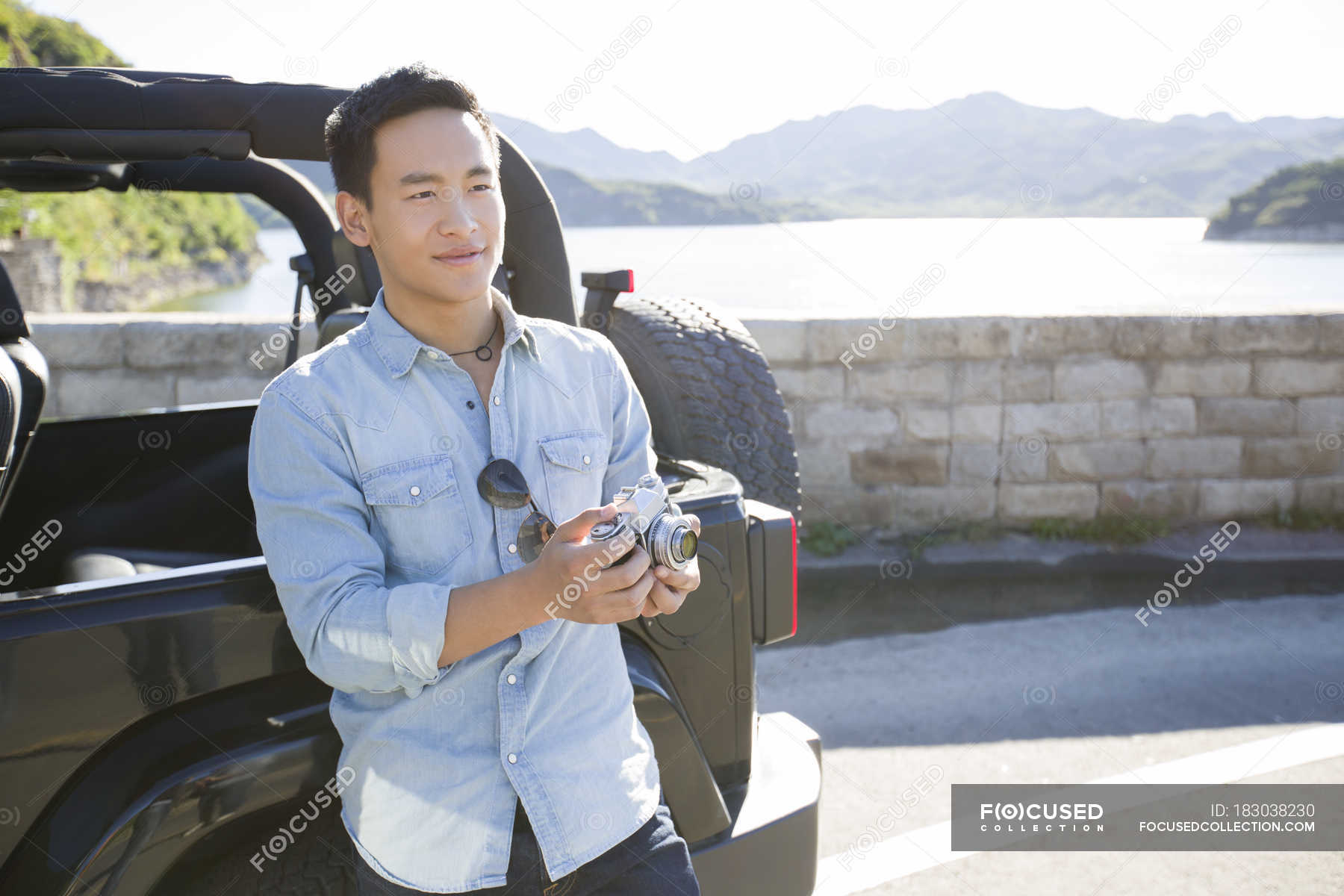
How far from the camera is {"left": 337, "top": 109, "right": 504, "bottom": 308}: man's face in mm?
1416

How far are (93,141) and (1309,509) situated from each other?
6.24 m

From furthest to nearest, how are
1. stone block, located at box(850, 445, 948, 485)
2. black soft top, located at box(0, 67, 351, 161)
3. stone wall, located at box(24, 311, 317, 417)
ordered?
1. stone block, located at box(850, 445, 948, 485)
2. stone wall, located at box(24, 311, 317, 417)
3. black soft top, located at box(0, 67, 351, 161)

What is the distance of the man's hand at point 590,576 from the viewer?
3.87 feet

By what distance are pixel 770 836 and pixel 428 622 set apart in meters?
0.99

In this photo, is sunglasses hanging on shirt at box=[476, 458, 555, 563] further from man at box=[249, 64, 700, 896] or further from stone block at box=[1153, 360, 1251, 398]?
stone block at box=[1153, 360, 1251, 398]

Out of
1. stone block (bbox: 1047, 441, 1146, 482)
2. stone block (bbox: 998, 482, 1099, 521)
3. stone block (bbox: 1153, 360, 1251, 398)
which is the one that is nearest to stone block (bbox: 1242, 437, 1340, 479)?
stone block (bbox: 1153, 360, 1251, 398)

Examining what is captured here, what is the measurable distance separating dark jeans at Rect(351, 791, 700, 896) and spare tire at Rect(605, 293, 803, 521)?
1.37 meters

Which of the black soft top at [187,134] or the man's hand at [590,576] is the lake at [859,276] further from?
the man's hand at [590,576]

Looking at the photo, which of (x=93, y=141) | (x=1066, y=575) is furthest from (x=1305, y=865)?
(x=93, y=141)

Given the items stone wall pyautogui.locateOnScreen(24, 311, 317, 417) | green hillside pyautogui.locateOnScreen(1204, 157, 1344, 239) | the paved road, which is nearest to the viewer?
the paved road

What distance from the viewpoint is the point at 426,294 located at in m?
1.47

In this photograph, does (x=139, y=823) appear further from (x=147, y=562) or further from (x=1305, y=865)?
(x=1305, y=865)

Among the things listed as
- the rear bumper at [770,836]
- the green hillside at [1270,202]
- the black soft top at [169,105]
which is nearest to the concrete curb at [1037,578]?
the rear bumper at [770,836]

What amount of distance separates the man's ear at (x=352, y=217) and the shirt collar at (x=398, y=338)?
0.09m
